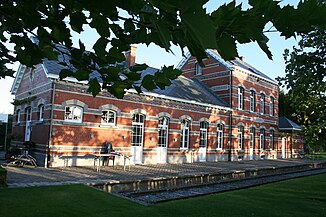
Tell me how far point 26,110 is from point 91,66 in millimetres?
16139

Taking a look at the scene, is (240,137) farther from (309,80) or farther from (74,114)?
(309,80)

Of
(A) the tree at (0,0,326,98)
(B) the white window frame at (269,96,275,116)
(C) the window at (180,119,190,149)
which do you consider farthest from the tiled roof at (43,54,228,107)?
(A) the tree at (0,0,326,98)

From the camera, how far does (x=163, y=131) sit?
685 inches

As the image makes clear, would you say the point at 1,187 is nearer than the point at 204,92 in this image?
Yes

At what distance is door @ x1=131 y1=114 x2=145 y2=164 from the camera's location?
52.2 feet

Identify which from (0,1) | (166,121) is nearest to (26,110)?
(166,121)

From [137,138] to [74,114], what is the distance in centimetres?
394

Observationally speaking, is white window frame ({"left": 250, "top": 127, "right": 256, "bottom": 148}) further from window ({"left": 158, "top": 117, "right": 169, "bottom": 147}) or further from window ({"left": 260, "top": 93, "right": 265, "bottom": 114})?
window ({"left": 158, "top": 117, "right": 169, "bottom": 147})

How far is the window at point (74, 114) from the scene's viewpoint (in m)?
13.6

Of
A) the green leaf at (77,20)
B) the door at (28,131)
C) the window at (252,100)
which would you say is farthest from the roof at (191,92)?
the green leaf at (77,20)

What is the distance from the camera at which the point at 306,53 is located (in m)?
7.45

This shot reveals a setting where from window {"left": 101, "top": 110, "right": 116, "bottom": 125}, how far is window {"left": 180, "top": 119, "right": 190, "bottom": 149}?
200 inches

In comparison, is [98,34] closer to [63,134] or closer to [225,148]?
[63,134]

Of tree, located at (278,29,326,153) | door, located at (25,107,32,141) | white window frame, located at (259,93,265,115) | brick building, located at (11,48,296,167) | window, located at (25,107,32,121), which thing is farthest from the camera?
white window frame, located at (259,93,265,115)
